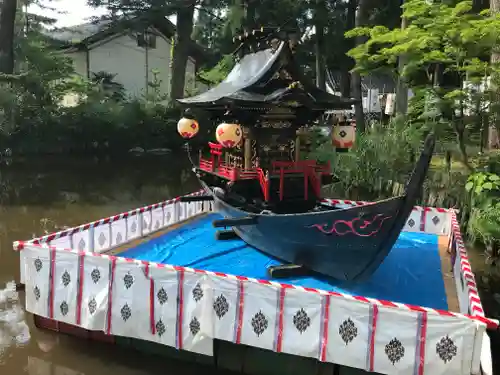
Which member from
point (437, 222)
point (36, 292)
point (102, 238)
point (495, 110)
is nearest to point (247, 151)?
point (102, 238)

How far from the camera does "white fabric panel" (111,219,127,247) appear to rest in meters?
8.16

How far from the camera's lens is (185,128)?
28.8 ft

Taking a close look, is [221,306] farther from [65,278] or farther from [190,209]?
[190,209]

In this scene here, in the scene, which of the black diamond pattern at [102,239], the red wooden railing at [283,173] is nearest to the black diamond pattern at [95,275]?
the black diamond pattern at [102,239]

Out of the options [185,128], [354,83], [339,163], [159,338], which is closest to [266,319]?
[159,338]

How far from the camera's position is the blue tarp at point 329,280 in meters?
6.48

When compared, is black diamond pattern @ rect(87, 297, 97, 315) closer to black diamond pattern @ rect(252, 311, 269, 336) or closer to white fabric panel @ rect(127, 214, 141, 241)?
black diamond pattern @ rect(252, 311, 269, 336)

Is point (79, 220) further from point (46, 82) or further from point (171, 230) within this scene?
point (46, 82)

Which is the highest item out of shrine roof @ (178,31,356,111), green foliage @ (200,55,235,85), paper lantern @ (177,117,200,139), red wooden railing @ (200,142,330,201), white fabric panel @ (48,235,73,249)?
green foliage @ (200,55,235,85)

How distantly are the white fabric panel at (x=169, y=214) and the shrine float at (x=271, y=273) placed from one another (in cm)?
42

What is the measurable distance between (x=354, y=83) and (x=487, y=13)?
889 cm

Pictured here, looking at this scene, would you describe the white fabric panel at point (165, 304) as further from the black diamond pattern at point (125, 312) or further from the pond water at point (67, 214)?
the pond water at point (67, 214)

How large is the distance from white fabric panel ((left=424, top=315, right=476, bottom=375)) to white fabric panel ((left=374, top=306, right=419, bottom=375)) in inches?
5.7

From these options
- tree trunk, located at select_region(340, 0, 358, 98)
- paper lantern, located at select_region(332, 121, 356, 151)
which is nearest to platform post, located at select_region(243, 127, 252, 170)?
paper lantern, located at select_region(332, 121, 356, 151)
